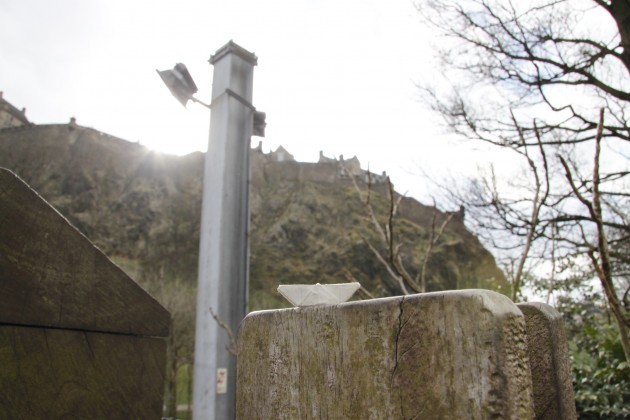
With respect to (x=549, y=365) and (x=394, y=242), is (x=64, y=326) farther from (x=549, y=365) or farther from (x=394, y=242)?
(x=394, y=242)

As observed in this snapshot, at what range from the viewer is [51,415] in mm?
886

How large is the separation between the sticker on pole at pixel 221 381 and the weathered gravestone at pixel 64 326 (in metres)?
2.89

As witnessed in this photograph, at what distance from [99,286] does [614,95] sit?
4.81 m

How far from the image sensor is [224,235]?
13.6 feet

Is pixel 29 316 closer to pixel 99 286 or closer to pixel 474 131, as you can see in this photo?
pixel 99 286

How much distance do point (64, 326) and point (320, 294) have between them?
558 millimetres

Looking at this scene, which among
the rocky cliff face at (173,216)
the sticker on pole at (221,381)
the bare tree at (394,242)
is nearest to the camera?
the bare tree at (394,242)

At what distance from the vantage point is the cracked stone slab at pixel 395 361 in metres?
0.79

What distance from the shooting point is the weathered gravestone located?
85 cm

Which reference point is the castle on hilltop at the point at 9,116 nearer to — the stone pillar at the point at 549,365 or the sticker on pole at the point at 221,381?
the sticker on pole at the point at 221,381

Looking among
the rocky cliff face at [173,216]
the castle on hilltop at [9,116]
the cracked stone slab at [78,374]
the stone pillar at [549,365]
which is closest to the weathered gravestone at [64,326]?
the cracked stone slab at [78,374]

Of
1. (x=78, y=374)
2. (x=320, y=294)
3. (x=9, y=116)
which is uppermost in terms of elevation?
(x=9, y=116)

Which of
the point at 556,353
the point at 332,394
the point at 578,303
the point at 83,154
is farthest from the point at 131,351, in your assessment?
the point at 83,154

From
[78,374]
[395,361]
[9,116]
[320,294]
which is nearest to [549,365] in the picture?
[395,361]
